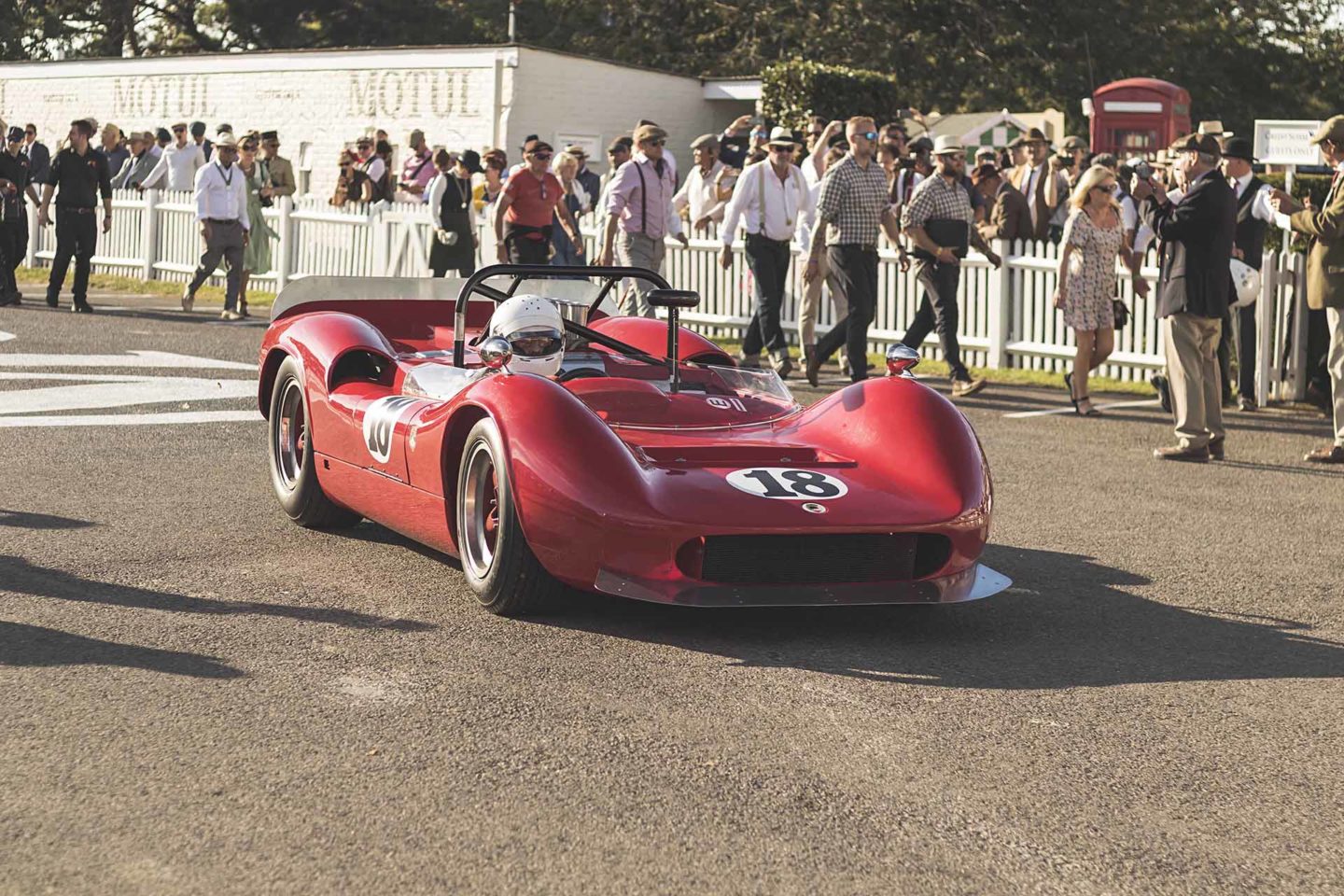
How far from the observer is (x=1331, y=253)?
36.3 ft

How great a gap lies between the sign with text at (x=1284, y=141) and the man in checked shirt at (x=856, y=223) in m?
9.84

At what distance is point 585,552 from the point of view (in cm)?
600

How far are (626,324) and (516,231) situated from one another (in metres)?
7.02

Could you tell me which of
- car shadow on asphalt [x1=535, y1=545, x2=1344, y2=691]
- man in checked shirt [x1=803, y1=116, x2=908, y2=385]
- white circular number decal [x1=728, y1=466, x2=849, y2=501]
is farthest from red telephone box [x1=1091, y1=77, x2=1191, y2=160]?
white circular number decal [x1=728, y1=466, x2=849, y2=501]

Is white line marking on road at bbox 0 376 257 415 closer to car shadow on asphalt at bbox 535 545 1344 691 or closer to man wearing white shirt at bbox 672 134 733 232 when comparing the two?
man wearing white shirt at bbox 672 134 733 232

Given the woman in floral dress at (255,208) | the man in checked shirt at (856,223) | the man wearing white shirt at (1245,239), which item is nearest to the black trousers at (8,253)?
the woman in floral dress at (255,208)

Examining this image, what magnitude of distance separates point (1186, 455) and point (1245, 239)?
315cm

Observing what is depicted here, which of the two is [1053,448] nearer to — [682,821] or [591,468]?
[591,468]

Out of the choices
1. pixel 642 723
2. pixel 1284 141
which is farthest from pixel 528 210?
pixel 1284 141

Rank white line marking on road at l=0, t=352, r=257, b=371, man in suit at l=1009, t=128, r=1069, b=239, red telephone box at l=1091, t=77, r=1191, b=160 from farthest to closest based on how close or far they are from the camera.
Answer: red telephone box at l=1091, t=77, r=1191, b=160 → man in suit at l=1009, t=128, r=1069, b=239 → white line marking on road at l=0, t=352, r=257, b=371

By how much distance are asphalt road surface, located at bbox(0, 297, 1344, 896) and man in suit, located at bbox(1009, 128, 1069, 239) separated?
10437 mm

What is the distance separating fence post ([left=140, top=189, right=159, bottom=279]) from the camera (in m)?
24.3

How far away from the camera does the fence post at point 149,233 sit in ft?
79.8

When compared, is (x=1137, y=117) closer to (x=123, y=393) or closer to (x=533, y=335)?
(x=123, y=393)
